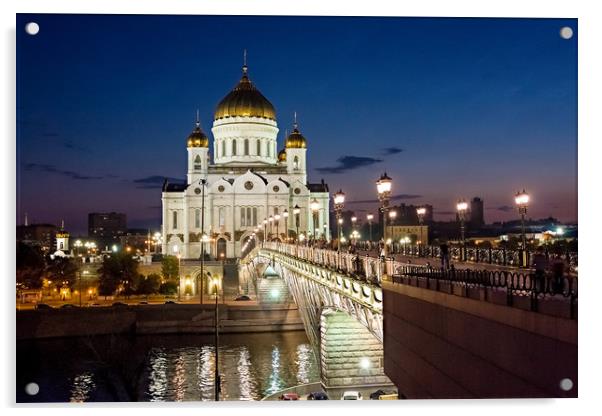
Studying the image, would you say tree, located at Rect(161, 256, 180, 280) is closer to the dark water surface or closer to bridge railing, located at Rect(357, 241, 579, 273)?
the dark water surface

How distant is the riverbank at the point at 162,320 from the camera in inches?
1022

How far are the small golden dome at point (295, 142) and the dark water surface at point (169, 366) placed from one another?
23.9 meters

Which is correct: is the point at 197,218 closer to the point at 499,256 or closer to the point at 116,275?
the point at 116,275

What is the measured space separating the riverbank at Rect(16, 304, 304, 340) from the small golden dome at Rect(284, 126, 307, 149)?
22210 millimetres

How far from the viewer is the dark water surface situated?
58.5 ft

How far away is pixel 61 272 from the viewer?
34000 millimetres

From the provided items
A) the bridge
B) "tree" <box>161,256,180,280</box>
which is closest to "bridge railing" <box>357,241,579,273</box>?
the bridge

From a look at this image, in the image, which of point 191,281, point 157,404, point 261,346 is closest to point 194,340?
point 261,346

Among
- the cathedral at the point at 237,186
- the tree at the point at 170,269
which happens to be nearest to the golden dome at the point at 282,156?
the cathedral at the point at 237,186

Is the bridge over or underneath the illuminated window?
underneath

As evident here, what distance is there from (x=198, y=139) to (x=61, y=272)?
18.1 metres
